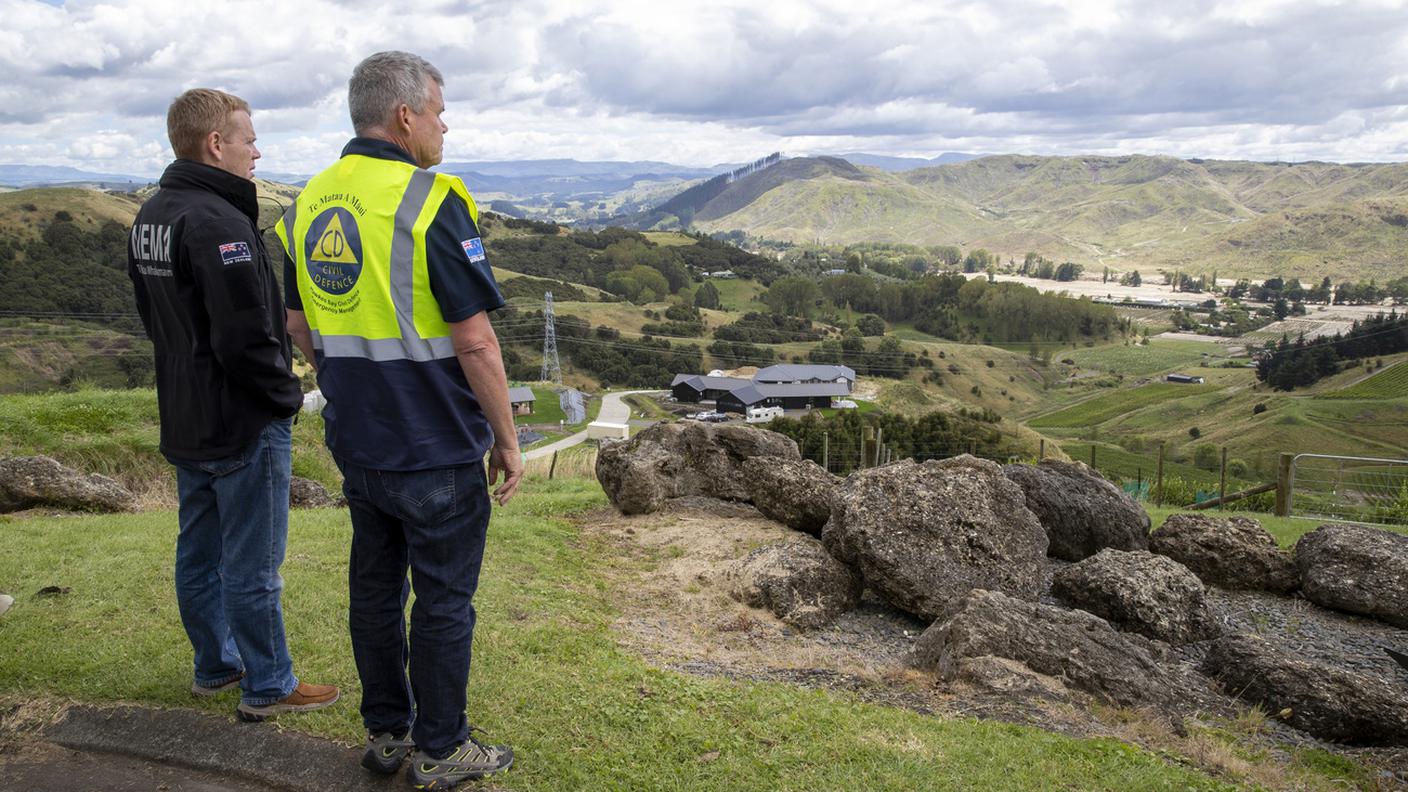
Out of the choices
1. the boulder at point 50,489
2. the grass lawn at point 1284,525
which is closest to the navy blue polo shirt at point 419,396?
the boulder at point 50,489

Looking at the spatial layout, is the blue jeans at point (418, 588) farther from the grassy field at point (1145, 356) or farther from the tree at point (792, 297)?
the tree at point (792, 297)

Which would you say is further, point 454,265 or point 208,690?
point 208,690

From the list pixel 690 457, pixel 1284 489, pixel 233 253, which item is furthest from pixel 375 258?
pixel 1284 489

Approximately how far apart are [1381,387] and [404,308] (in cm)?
10778

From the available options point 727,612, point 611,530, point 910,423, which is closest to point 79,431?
point 611,530

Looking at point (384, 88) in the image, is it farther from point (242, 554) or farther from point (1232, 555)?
point (1232, 555)

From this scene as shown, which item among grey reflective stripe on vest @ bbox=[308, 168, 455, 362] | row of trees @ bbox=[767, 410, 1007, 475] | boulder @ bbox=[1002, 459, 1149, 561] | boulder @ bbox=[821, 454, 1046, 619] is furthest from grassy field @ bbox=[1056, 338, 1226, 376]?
grey reflective stripe on vest @ bbox=[308, 168, 455, 362]

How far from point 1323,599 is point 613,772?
8.46 meters

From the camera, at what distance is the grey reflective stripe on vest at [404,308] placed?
329 centimetres

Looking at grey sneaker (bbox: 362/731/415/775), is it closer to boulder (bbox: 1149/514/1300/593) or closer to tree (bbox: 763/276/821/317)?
boulder (bbox: 1149/514/1300/593)

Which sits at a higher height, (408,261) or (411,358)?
(408,261)

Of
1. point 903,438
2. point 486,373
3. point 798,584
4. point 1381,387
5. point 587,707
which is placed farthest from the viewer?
point 1381,387

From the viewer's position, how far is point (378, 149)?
345 centimetres

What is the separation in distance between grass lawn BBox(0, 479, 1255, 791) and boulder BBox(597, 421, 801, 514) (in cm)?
447
